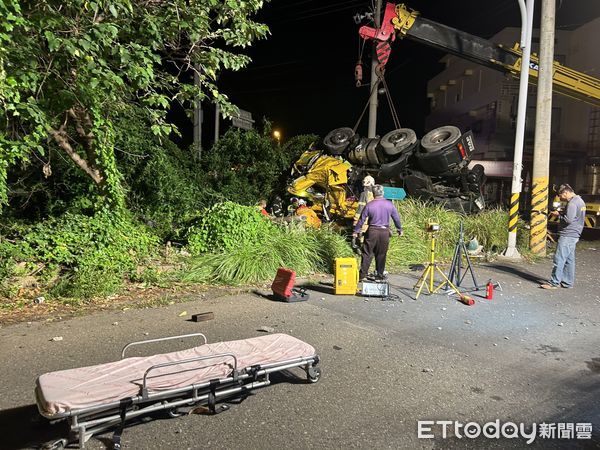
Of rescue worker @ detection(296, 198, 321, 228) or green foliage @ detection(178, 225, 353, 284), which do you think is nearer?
green foliage @ detection(178, 225, 353, 284)

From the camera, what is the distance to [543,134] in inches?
488

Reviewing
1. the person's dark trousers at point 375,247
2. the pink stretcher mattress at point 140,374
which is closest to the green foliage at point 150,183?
the person's dark trousers at point 375,247

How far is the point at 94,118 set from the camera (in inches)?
303

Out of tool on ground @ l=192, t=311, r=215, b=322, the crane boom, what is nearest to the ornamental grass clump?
tool on ground @ l=192, t=311, r=215, b=322

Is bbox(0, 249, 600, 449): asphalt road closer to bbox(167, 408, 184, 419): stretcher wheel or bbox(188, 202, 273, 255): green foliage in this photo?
bbox(167, 408, 184, 419): stretcher wheel

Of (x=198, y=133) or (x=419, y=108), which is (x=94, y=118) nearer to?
(x=198, y=133)

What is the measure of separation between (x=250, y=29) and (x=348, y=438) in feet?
17.8

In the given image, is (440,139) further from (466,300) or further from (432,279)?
(466,300)

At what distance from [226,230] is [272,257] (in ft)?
3.37

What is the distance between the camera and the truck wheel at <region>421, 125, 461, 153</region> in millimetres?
13672

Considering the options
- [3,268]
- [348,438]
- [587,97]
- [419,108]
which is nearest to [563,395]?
[348,438]

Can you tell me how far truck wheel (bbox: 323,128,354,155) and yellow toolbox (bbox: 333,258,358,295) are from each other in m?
7.98

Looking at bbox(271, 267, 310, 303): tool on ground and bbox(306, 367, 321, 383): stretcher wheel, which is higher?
bbox(271, 267, 310, 303): tool on ground

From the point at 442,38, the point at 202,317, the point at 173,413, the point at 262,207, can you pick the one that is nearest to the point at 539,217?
the point at 442,38
